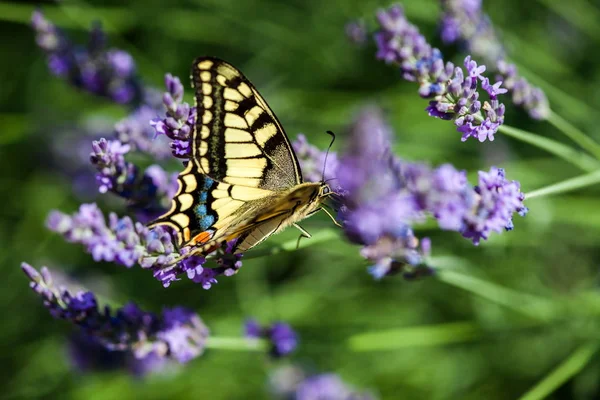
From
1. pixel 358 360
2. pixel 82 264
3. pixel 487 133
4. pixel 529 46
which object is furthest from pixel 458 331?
pixel 82 264

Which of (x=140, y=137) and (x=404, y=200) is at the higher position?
(x=140, y=137)

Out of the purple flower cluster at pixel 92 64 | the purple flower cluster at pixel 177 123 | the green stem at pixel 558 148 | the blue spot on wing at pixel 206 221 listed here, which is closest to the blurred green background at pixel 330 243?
the purple flower cluster at pixel 92 64

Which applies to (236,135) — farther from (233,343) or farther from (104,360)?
(104,360)

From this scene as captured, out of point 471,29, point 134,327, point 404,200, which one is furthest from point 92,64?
point 404,200

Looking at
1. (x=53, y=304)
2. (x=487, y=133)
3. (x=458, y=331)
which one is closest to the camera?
(x=487, y=133)


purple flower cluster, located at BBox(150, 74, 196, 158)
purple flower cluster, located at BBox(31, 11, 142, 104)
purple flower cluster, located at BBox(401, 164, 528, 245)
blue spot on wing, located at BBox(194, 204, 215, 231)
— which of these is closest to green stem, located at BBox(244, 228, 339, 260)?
blue spot on wing, located at BBox(194, 204, 215, 231)

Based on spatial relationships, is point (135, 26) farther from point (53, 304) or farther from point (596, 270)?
point (596, 270)
